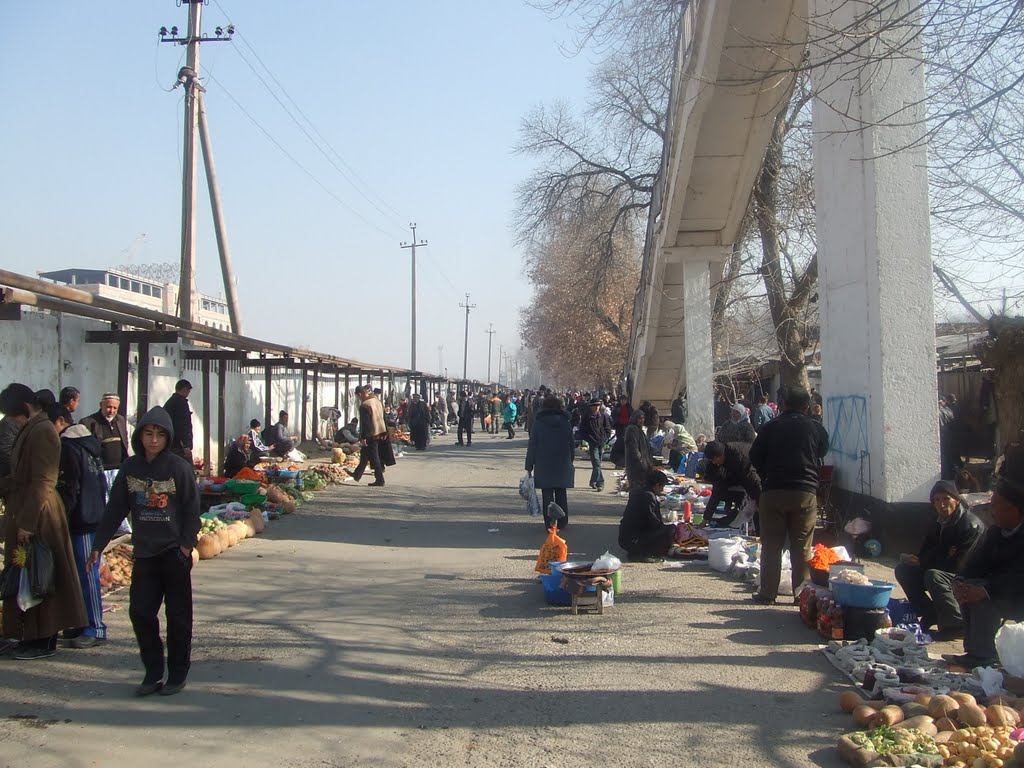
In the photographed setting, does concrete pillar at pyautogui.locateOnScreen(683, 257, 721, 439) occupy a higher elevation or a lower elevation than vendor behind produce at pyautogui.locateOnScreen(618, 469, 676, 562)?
higher

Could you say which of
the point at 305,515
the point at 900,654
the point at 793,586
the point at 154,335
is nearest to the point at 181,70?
the point at 154,335

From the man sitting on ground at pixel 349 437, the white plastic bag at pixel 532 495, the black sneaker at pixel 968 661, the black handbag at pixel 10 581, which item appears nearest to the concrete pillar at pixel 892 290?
the black sneaker at pixel 968 661

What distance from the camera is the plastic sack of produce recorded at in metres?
8.96

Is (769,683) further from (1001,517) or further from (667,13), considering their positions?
(667,13)

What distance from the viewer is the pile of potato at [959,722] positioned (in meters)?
4.08

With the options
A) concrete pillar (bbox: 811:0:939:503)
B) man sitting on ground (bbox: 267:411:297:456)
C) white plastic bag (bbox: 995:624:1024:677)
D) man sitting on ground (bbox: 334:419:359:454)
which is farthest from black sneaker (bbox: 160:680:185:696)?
man sitting on ground (bbox: 334:419:359:454)

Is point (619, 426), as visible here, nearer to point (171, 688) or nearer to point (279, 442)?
point (279, 442)

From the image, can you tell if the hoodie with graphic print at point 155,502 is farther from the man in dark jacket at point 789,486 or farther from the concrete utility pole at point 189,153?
the concrete utility pole at point 189,153

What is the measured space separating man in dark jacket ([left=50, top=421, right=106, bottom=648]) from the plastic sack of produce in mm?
5723

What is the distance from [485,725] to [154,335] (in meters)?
9.47

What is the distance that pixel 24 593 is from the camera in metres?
5.66

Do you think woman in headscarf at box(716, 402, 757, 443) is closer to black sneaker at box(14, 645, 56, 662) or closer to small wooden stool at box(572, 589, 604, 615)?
small wooden stool at box(572, 589, 604, 615)

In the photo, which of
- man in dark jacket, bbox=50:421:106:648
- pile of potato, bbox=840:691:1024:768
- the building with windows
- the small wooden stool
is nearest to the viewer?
pile of potato, bbox=840:691:1024:768

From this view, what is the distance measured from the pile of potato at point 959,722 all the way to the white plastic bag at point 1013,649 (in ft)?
0.69
